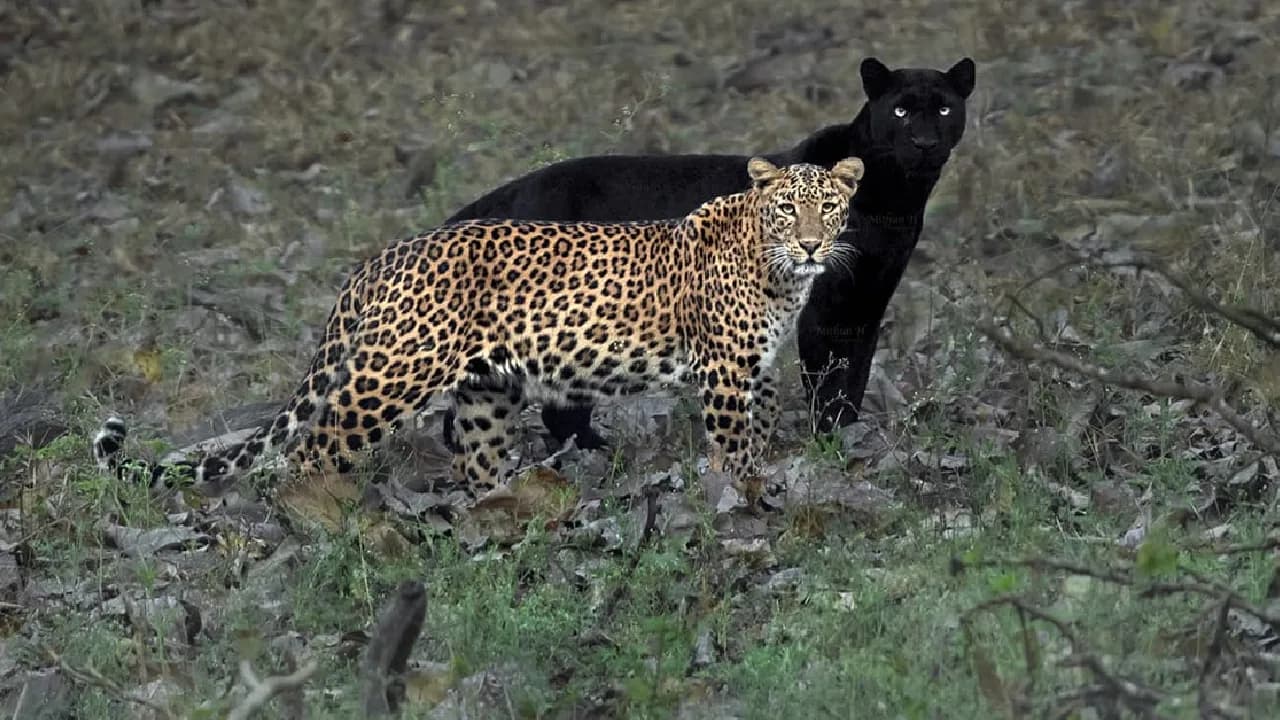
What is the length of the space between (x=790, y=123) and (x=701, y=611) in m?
8.68

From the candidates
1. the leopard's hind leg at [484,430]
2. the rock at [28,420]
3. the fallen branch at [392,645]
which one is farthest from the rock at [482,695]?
the rock at [28,420]

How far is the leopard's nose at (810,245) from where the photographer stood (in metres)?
8.42

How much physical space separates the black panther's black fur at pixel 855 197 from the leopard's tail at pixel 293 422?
1.06 meters

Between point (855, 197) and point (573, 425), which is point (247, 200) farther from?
point (855, 197)

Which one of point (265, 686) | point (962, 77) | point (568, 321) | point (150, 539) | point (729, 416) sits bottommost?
point (729, 416)

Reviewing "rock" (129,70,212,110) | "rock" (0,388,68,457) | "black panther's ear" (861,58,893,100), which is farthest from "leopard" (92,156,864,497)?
"rock" (129,70,212,110)

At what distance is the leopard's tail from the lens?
26.7 ft

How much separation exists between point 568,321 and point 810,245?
1.04m

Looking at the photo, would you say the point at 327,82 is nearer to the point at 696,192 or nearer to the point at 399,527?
the point at 696,192

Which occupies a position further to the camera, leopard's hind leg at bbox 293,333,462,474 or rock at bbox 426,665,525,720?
leopard's hind leg at bbox 293,333,462,474

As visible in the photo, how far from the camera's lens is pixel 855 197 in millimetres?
9852

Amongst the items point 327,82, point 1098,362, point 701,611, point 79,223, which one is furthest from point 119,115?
point 701,611

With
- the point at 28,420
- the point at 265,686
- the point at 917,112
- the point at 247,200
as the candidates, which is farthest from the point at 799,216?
the point at 247,200

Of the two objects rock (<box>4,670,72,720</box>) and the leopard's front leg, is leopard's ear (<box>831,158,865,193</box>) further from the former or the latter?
rock (<box>4,670,72,720</box>)
